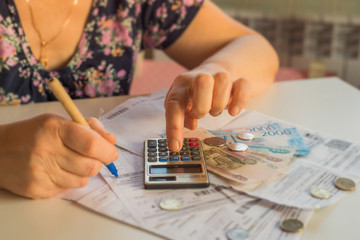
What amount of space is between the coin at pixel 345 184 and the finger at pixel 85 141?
0.97 ft

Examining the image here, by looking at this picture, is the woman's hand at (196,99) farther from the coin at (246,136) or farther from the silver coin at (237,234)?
the silver coin at (237,234)

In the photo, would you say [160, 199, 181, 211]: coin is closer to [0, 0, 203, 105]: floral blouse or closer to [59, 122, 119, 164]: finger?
[59, 122, 119, 164]: finger

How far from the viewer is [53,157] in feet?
1.67

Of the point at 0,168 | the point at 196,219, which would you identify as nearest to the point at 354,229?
the point at 196,219

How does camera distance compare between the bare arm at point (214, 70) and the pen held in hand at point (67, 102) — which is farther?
the bare arm at point (214, 70)

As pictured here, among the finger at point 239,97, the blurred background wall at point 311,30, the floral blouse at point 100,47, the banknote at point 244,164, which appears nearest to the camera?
the banknote at point 244,164

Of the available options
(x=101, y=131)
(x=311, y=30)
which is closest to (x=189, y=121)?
(x=101, y=131)

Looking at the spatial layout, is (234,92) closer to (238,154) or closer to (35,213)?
(238,154)

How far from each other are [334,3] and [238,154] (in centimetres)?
161

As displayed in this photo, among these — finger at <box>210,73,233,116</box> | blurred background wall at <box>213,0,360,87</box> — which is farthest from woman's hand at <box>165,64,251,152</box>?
blurred background wall at <box>213,0,360,87</box>

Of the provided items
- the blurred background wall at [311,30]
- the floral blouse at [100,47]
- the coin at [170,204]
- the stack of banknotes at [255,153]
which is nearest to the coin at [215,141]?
the stack of banknotes at [255,153]

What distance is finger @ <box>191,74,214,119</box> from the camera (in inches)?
23.5

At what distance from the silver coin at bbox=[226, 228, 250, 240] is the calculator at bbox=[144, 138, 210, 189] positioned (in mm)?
88

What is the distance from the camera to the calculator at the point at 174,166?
524mm
